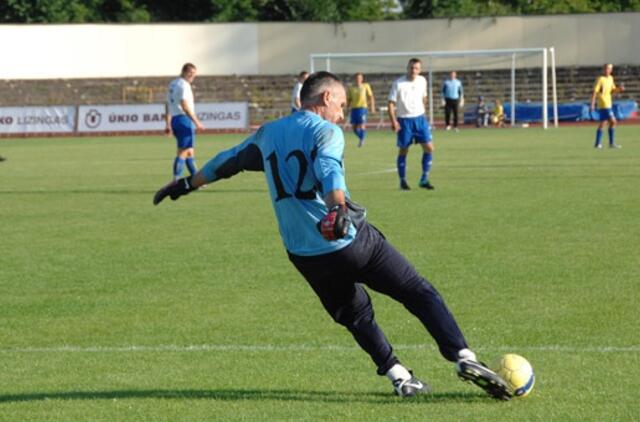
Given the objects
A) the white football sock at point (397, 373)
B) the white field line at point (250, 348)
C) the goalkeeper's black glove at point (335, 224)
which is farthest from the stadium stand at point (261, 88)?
the goalkeeper's black glove at point (335, 224)

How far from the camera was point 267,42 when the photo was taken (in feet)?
197

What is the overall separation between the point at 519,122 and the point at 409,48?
9.44 meters

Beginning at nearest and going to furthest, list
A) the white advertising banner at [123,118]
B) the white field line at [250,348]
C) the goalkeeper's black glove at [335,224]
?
1. the goalkeeper's black glove at [335,224]
2. the white field line at [250,348]
3. the white advertising banner at [123,118]

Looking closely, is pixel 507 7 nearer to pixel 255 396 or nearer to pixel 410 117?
pixel 410 117

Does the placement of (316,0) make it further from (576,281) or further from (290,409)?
(290,409)

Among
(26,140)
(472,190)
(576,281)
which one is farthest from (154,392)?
(26,140)

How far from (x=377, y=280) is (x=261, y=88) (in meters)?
53.0

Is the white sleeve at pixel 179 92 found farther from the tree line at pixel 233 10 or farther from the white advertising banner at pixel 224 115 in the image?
the tree line at pixel 233 10

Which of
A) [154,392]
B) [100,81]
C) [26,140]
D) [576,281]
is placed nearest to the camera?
[154,392]

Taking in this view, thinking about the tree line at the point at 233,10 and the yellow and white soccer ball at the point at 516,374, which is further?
the tree line at the point at 233,10

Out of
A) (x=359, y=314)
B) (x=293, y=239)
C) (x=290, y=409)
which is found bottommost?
(x=290, y=409)

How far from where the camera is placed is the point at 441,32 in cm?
5941

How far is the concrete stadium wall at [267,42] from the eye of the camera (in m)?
58.0

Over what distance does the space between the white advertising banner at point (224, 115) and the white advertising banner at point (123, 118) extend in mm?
1736
